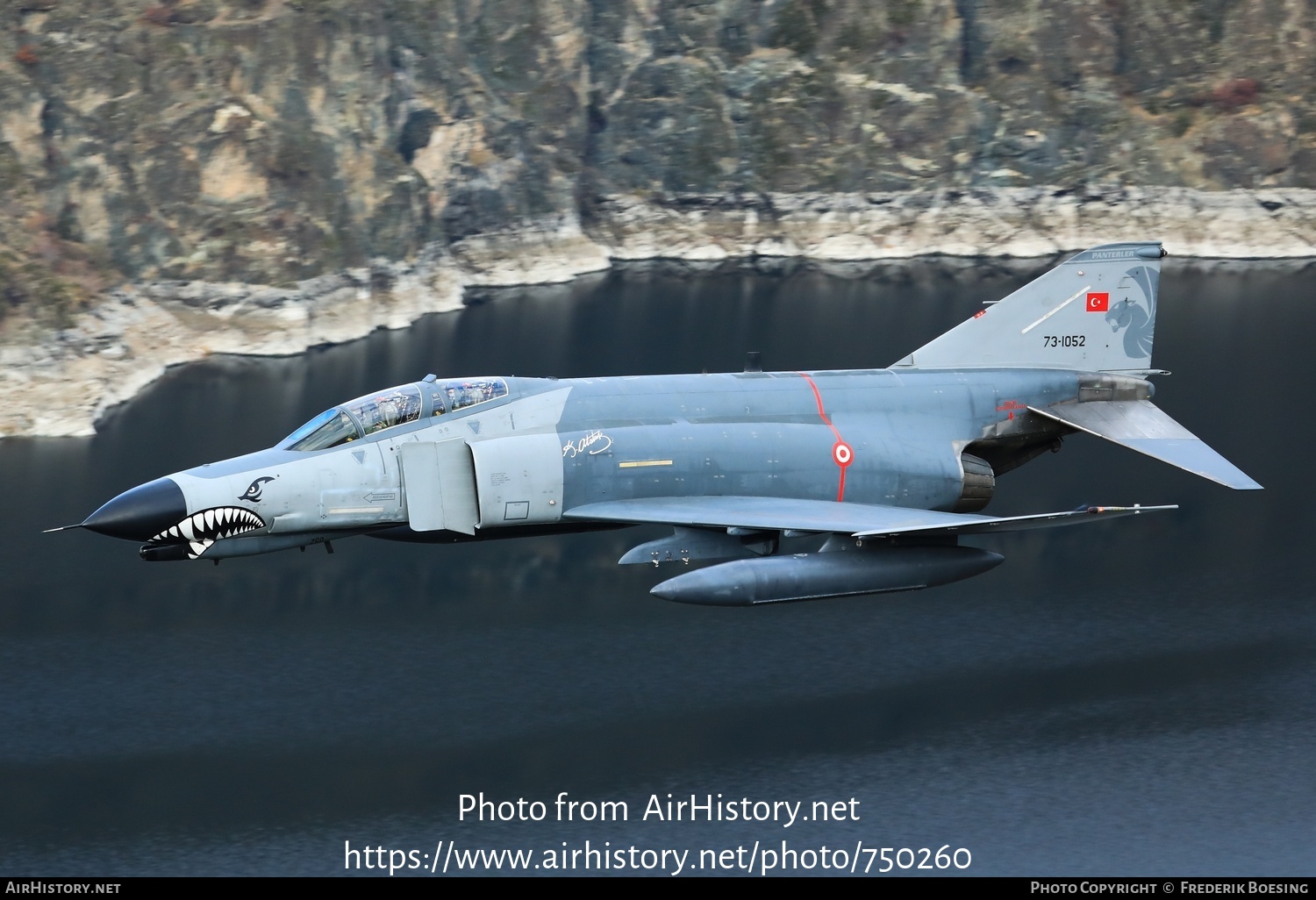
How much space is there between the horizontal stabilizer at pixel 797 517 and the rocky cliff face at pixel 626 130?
51.7m

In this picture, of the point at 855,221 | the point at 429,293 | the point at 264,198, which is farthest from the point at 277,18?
the point at 855,221

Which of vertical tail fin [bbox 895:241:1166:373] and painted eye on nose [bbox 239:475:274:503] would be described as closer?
painted eye on nose [bbox 239:475:274:503]

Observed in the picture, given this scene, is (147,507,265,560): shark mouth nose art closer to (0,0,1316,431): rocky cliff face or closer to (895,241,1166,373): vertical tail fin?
(895,241,1166,373): vertical tail fin

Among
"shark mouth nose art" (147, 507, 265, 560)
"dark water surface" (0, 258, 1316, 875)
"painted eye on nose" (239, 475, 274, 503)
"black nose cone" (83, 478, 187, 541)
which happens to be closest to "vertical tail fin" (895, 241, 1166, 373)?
"dark water surface" (0, 258, 1316, 875)

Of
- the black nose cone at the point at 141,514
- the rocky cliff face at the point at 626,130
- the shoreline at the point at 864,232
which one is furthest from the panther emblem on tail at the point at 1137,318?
the shoreline at the point at 864,232

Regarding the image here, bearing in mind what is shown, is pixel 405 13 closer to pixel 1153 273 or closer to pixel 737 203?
pixel 737 203

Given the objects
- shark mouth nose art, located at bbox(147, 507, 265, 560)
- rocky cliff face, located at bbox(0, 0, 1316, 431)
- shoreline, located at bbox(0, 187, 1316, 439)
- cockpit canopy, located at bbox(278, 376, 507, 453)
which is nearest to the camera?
shark mouth nose art, located at bbox(147, 507, 265, 560)

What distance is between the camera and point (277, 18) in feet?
317

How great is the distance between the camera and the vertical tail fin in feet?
166

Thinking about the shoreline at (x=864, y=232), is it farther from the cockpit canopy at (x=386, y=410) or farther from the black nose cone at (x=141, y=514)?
the black nose cone at (x=141, y=514)

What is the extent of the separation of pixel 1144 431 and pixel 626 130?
6891cm

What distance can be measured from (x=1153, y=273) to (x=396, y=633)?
90.0 ft

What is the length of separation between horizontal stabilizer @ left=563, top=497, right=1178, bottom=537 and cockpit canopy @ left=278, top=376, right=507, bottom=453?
420 cm
